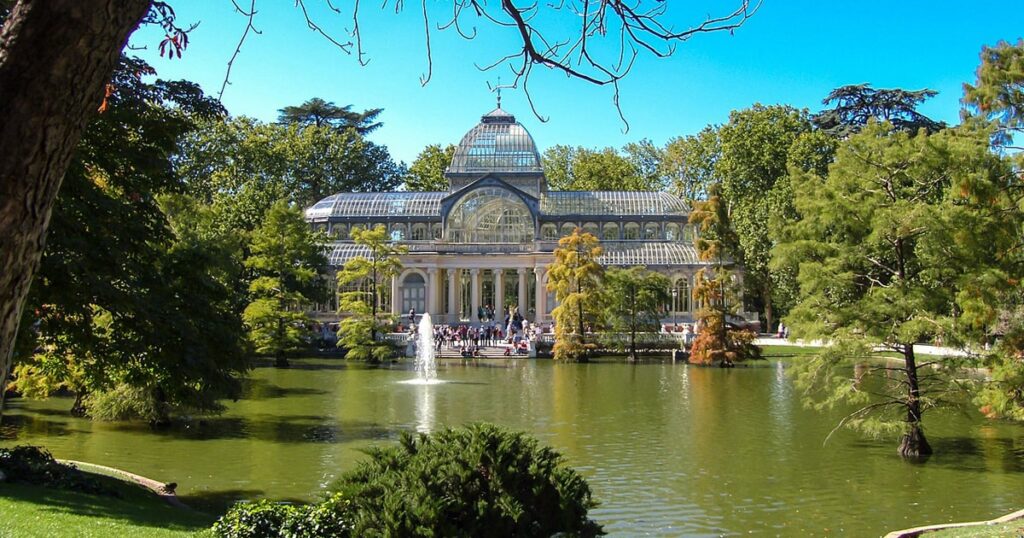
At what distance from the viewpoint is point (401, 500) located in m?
7.14

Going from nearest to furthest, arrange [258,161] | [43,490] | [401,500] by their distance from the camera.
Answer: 1. [401,500]
2. [43,490]
3. [258,161]

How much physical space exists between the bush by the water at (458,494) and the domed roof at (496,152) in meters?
49.2

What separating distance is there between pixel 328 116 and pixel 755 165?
36820 millimetres

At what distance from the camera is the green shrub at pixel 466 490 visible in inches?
281

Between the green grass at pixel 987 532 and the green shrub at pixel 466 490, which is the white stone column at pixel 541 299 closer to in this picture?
the green grass at pixel 987 532

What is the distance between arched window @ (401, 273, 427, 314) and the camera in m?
54.3

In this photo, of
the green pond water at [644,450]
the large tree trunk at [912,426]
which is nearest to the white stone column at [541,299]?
the green pond water at [644,450]

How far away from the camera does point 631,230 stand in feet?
180

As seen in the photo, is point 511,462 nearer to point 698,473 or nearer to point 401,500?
point 401,500

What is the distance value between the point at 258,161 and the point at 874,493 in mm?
52117

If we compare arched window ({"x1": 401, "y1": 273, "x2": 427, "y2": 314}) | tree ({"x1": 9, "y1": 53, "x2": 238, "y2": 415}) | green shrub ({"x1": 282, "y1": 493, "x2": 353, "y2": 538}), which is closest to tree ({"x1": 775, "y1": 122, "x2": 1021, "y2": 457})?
tree ({"x1": 9, "y1": 53, "x2": 238, "y2": 415})

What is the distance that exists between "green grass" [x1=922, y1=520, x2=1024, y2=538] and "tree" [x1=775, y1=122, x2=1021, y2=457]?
18.3 ft

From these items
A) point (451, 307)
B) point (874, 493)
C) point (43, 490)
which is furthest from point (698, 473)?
point (451, 307)

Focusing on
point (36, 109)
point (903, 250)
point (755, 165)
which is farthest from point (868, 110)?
point (36, 109)
